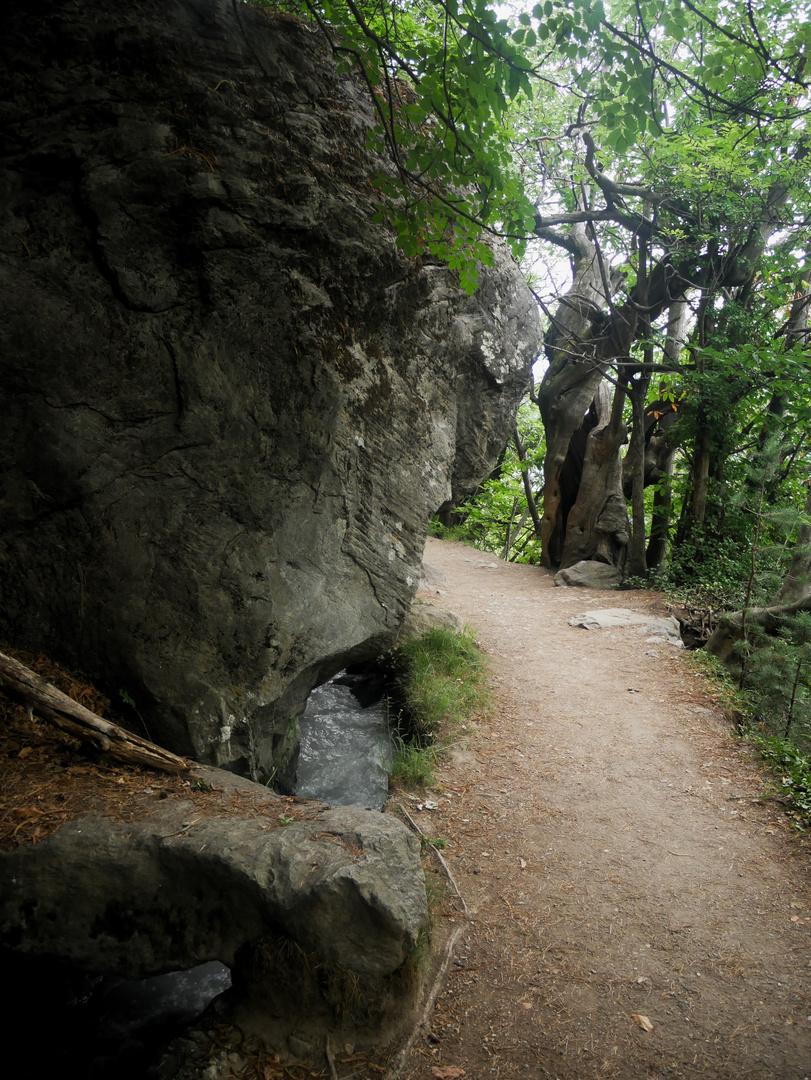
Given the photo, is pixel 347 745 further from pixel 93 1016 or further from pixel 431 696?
pixel 93 1016

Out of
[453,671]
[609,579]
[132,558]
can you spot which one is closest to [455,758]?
[453,671]

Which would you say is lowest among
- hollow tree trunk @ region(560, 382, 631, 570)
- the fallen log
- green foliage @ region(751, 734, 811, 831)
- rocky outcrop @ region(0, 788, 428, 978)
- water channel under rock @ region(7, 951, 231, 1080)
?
water channel under rock @ region(7, 951, 231, 1080)

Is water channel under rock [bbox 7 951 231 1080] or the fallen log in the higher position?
the fallen log

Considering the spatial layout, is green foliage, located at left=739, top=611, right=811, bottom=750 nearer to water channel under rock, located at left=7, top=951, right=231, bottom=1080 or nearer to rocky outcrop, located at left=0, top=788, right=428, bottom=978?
rocky outcrop, located at left=0, top=788, right=428, bottom=978

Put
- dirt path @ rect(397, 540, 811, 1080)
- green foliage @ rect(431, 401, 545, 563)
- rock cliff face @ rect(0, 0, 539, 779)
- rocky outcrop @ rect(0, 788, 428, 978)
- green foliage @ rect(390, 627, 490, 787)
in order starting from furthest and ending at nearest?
green foliage @ rect(431, 401, 545, 563)
green foliage @ rect(390, 627, 490, 787)
rock cliff face @ rect(0, 0, 539, 779)
dirt path @ rect(397, 540, 811, 1080)
rocky outcrop @ rect(0, 788, 428, 978)

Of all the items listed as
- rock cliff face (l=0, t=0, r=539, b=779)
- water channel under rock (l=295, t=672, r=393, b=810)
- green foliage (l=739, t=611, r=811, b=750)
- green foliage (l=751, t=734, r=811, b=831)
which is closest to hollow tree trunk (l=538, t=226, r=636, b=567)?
green foliage (l=739, t=611, r=811, b=750)

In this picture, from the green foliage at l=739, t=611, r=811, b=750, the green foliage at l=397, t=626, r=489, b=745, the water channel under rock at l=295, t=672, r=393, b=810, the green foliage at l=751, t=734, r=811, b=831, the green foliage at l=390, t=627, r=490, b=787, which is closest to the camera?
the green foliage at l=751, t=734, r=811, b=831

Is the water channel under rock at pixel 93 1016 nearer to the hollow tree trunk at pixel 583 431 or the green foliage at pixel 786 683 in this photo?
the green foliage at pixel 786 683

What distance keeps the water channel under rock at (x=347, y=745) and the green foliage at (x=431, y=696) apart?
26 cm

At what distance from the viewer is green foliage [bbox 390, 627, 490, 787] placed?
5598 mm

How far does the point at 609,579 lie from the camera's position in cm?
1261

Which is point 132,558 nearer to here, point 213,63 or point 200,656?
point 200,656

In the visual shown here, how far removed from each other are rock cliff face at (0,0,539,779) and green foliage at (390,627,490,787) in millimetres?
1198

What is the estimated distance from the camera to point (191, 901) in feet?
9.99
